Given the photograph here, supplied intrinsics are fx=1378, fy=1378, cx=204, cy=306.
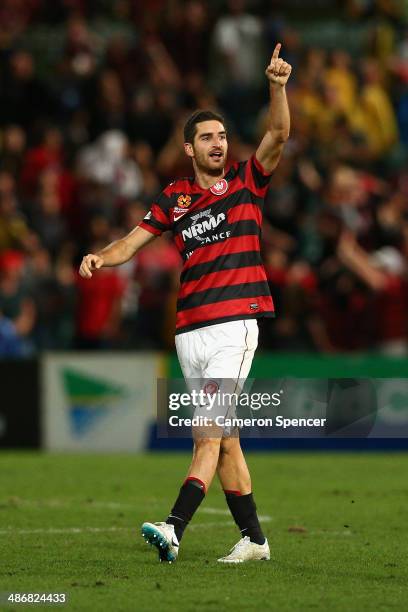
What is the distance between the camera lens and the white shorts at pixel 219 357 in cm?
767

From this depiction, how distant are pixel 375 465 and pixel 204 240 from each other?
727 cm

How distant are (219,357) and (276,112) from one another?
1386 mm

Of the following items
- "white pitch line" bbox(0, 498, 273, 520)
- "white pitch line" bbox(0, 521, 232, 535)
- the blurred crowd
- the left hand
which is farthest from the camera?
the blurred crowd

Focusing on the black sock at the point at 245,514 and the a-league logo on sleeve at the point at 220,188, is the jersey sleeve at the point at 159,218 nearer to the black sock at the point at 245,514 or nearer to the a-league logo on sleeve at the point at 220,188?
the a-league logo on sleeve at the point at 220,188

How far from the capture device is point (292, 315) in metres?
16.9

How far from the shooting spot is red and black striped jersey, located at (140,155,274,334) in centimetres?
775

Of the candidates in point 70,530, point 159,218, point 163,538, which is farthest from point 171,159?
point 163,538

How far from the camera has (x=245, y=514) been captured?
309 inches

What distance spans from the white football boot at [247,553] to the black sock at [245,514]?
0.03 metres

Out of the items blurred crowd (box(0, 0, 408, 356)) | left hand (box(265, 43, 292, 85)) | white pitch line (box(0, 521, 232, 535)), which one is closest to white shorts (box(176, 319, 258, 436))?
left hand (box(265, 43, 292, 85))

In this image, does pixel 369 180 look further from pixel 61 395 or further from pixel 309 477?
pixel 309 477

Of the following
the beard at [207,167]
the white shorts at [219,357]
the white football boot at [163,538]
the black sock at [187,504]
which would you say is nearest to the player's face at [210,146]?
the beard at [207,167]

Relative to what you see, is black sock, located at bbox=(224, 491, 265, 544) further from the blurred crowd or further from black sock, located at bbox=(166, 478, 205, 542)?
the blurred crowd

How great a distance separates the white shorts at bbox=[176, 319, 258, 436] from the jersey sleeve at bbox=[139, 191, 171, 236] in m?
0.66
